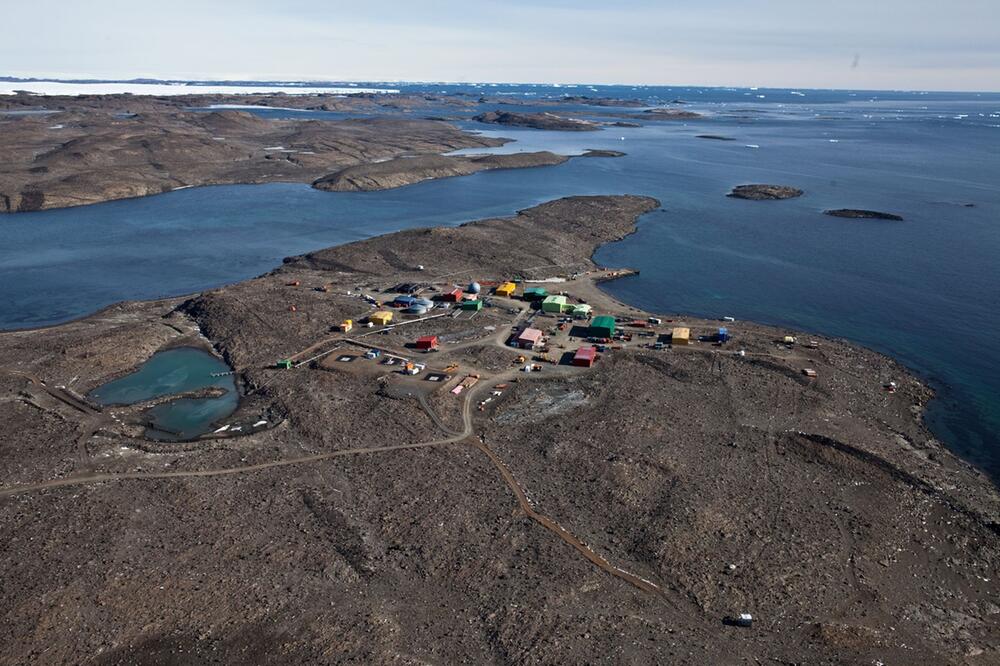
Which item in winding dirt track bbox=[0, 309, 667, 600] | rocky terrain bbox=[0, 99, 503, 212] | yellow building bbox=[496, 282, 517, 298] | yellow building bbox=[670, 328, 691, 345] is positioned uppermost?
rocky terrain bbox=[0, 99, 503, 212]

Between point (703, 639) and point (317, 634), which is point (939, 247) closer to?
point (703, 639)

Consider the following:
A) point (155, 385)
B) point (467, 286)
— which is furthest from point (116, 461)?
point (467, 286)

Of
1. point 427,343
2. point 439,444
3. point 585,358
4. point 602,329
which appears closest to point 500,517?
point 439,444

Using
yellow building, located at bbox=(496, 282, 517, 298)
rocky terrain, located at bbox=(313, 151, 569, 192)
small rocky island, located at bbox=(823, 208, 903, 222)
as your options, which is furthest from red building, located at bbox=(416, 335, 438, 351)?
small rocky island, located at bbox=(823, 208, 903, 222)

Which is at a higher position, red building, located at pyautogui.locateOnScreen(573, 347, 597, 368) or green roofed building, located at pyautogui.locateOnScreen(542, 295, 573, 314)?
green roofed building, located at pyautogui.locateOnScreen(542, 295, 573, 314)

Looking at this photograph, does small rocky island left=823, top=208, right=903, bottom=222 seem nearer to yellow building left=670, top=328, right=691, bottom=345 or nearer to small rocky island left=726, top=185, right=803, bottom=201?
small rocky island left=726, top=185, right=803, bottom=201

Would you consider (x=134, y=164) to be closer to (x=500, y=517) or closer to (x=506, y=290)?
(x=506, y=290)

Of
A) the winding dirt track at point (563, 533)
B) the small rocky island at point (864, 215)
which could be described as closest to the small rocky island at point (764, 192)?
the small rocky island at point (864, 215)

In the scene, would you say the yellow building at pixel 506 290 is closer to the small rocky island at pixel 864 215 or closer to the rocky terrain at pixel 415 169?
the small rocky island at pixel 864 215
